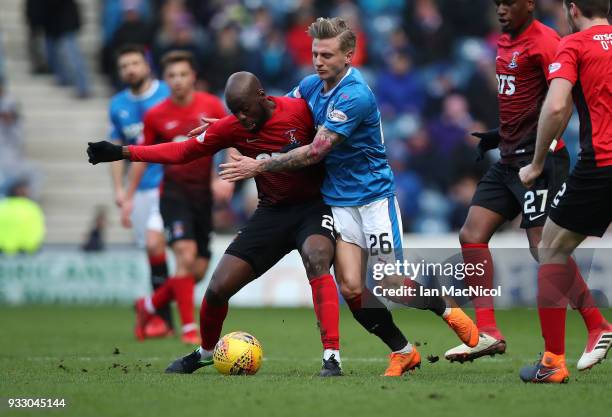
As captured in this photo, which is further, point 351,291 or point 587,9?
point 351,291

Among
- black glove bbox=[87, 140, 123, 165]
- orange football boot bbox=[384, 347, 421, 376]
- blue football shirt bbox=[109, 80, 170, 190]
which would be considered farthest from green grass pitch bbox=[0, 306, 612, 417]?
blue football shirt bbox=[109, 80, 170, 190]

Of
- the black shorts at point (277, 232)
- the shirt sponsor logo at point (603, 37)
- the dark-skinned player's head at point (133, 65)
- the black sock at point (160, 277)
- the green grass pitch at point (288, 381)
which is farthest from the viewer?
the dark-skinned player's head at point (133, 65)

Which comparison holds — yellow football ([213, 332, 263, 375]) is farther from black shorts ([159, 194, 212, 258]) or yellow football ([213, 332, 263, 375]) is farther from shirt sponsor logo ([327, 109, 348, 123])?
black shorts ([159, 194, 212, 258])

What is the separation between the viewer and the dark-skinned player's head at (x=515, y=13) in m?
8.50

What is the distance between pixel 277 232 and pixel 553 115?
2191 mm

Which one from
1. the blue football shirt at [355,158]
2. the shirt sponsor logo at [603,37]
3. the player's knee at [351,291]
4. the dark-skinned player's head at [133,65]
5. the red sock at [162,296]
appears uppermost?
the dark-skinned player's head at [133,65]

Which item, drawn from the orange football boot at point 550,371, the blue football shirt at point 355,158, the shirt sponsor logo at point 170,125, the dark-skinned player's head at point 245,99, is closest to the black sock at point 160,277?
the shirt sponsor logo at point 170,125

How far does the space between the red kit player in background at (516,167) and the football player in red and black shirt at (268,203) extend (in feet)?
3.79

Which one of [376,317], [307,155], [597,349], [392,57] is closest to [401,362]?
[376,317]

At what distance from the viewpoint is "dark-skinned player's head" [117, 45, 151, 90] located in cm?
1278

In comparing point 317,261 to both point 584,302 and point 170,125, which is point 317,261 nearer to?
→ point 584,302

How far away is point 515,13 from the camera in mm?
8531

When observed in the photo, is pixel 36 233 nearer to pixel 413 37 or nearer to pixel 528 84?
pixel 413 37

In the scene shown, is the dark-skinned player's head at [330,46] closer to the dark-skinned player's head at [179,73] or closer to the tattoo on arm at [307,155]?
the tattoo on arm at [307,155]
